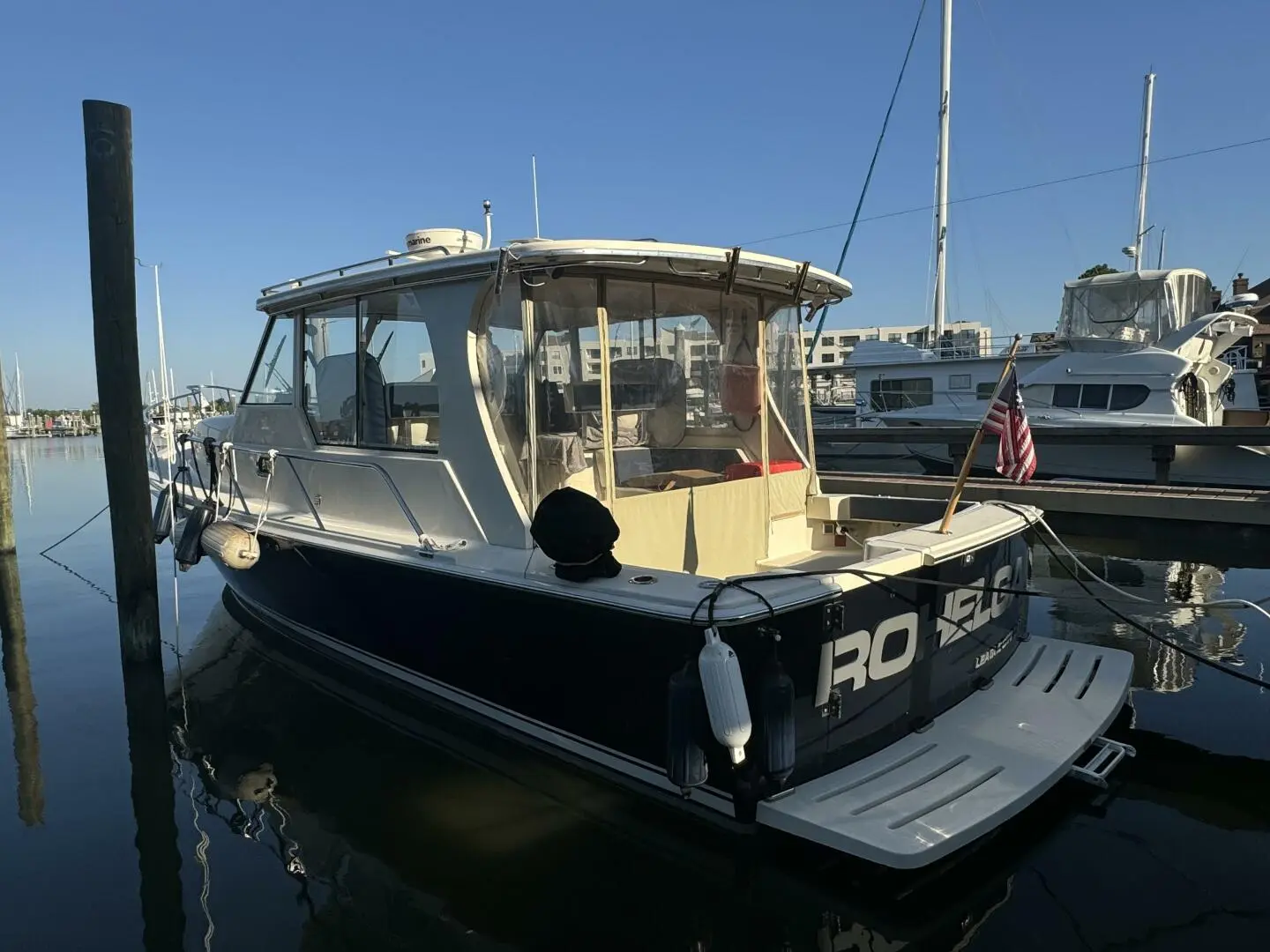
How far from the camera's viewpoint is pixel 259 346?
5.94m

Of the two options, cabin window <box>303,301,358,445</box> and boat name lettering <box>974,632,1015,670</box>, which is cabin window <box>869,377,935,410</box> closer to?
boat name lettering <box>974,632,1015,670</box>

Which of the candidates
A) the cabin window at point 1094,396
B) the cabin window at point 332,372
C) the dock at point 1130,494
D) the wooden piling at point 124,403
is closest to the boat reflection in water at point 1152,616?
the dock at point 1130,494

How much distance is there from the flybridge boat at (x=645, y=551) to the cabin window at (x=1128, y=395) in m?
11.7

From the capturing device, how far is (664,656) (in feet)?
10.7

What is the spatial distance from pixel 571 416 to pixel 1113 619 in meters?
4.98

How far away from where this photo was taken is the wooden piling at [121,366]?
5.21m

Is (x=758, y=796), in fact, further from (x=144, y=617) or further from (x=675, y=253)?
(x=144, y=617)

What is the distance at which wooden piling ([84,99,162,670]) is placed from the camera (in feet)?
17.1

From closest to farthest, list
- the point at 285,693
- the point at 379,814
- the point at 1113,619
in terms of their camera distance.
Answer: the point at 379,814 < the point at 285,693 < the point at 1113,619

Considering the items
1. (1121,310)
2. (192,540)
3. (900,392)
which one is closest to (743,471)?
(192,540)

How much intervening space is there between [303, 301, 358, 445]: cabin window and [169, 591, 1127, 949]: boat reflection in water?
187cm

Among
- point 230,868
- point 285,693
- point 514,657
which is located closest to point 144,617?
point 285,693

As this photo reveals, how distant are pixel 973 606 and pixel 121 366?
17.4ft

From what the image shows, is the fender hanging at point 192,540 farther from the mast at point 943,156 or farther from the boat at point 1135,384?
the mast at point 943,156
